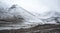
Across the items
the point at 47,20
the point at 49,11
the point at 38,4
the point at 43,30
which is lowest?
the point at 43,30

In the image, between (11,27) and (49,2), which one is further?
(49,2)

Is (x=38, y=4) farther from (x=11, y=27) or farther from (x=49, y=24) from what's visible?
(x=11, y=27)

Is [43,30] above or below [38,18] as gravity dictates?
below

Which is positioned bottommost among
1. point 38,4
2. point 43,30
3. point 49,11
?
point 43,30

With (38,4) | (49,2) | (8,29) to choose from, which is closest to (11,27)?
(8,29)

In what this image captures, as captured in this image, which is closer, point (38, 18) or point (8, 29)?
point (8, 29)

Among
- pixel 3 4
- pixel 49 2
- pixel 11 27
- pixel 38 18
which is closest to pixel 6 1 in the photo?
pixel 3 4

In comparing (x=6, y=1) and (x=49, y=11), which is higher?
(x=6, y=1)

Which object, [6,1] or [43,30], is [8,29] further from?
[43,30]

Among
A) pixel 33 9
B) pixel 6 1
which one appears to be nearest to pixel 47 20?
pixel 33 9
